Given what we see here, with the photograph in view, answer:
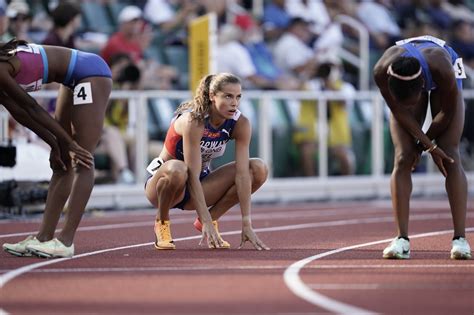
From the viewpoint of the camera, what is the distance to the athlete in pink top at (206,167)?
31.9 ft

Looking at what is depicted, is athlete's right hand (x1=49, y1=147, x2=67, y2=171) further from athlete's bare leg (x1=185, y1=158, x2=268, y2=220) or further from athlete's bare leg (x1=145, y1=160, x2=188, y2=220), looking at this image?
athlete's bare leg (x1=185, y1=158, x2=268, y2=220)

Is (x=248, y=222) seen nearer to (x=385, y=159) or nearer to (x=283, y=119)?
(x=283, y=119)

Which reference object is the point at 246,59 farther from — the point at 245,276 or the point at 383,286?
the point at 383,286

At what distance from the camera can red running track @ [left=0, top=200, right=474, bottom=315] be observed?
22.3 feet

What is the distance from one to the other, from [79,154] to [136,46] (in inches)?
325

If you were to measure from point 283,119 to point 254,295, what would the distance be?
10.3 metres

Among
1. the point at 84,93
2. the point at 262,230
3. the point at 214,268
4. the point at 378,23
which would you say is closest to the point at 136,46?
the point at 262,230

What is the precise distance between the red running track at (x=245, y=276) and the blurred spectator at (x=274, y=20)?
806 cm

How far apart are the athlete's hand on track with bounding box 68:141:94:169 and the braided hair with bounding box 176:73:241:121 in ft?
3.36

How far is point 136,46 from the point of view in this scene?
1722 centimetres

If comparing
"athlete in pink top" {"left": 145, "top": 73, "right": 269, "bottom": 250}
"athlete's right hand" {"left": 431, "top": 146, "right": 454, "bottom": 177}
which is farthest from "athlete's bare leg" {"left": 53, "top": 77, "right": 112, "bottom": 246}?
"athlete's right hand" {"left": 431, "top": 146, "right": 454, "bottom": 177}

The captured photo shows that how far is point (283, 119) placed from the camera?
17375 millimetres

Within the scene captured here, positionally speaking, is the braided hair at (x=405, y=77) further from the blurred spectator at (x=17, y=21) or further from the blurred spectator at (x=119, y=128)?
the blurred spectator at (x=17, y=21)

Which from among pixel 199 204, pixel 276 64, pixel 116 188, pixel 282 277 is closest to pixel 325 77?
pixel 276 64
